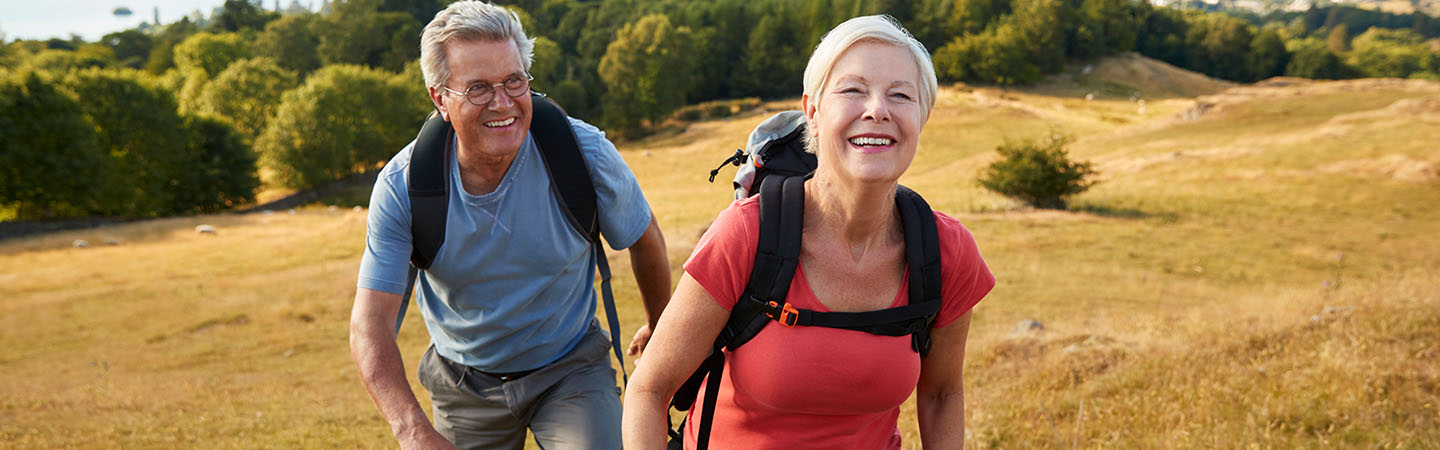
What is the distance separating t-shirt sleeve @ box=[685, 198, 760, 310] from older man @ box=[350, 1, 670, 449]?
1.42 metres

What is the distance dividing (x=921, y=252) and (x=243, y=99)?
80.8 metres

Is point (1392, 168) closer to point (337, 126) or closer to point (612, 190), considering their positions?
point (612, 190)

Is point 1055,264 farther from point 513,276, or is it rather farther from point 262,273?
point 262,273

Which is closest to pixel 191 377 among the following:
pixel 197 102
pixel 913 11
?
pixel 197 102

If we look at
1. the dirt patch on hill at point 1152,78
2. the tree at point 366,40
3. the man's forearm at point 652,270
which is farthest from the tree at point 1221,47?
the man's forearm at point 652,270

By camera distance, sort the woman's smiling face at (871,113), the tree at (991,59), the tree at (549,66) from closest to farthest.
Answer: the woman's smiling face at (871,113)
the tree at (549,66)
the tree at (991,59)

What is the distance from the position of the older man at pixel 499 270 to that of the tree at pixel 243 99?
74.3 m

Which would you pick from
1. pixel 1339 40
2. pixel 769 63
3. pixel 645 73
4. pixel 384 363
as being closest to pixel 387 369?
pixel 384 363

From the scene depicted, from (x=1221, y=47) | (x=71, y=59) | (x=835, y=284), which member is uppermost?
(x=1221, y=47)

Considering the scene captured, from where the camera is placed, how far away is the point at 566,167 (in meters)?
3.71

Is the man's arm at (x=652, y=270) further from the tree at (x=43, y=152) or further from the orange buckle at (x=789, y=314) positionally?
the tree at (x=43, y=152)

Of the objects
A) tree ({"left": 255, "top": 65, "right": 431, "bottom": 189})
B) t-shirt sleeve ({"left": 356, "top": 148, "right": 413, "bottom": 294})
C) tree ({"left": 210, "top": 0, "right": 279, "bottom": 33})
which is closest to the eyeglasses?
t-shirt sleeve ({"left": 356, "top": 148, "right": 413, "bottom": 294})

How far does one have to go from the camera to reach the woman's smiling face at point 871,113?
7.06 feet

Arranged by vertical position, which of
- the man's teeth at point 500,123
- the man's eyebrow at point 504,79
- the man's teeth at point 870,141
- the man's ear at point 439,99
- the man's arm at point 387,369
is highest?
the man's eyebrow at point 504,79
